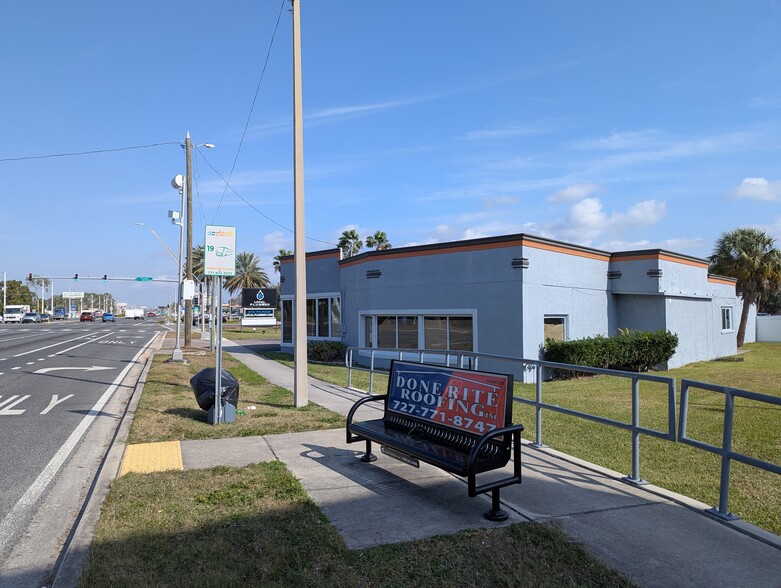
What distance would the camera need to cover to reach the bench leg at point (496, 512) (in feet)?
14.7

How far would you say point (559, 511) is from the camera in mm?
4719

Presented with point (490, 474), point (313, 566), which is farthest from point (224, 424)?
point (313, 566)

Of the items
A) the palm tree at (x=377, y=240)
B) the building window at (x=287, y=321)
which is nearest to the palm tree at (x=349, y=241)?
the palm tree at (x=377, y=240)

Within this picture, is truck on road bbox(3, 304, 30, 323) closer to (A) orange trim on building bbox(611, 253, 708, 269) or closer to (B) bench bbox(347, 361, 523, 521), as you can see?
(A) orange trim on building bbox(611, 253, 708, 269)

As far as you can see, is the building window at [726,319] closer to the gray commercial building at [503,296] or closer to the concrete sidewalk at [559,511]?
the gray commercial building at [503,296]

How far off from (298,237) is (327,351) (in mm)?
11720

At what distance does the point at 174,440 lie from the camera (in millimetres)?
7500

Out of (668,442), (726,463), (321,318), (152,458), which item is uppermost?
(321,318)

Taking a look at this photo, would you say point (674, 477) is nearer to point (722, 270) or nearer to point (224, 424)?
point (224, 424)

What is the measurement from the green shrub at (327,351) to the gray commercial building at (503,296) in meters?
0.50

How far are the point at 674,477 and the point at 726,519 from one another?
2080mm

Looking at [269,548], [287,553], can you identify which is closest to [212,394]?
[269,548]

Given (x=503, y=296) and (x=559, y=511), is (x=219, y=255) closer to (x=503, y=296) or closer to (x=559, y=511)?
(x=559, y=511)

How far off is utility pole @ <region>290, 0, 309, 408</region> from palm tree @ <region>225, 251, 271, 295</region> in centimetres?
6236
